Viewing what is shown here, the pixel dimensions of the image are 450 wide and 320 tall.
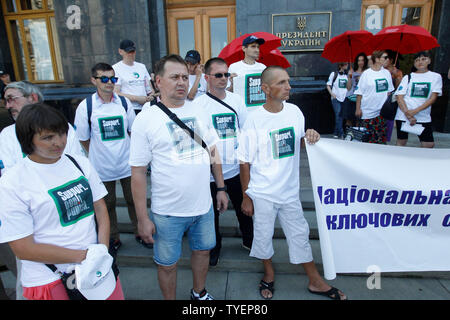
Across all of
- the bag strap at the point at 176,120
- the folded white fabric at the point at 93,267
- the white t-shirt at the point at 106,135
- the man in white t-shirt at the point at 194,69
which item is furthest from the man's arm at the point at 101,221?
the man in white t-shirt at the point at 194,69

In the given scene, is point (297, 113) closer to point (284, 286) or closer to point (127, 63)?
point (284, 286)

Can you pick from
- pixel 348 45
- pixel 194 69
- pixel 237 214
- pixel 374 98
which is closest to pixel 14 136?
pixel 237 214

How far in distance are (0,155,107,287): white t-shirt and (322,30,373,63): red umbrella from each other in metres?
A: 5.38

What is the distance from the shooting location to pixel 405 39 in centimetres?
536

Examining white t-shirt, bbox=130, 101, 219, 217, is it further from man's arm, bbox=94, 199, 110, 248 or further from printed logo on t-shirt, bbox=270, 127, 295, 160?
printed logo on t-shirt, bbox=270, 127, 295, 160

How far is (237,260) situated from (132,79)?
3282mm

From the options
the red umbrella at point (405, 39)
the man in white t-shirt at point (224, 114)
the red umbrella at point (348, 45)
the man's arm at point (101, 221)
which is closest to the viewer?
the man's arm at point (101, 221)

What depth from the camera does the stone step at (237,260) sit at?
3081 mm

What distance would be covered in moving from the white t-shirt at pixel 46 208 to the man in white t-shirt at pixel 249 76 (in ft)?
8.54

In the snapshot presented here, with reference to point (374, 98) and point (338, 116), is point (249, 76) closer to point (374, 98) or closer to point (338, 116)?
point (374, 98)

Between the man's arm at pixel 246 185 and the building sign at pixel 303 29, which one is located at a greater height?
the building sign at pixel 303 29

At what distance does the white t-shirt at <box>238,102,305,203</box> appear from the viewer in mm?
2479

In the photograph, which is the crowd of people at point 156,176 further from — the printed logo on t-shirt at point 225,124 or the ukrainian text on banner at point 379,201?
the ukrainian text on banner at point 379,201
